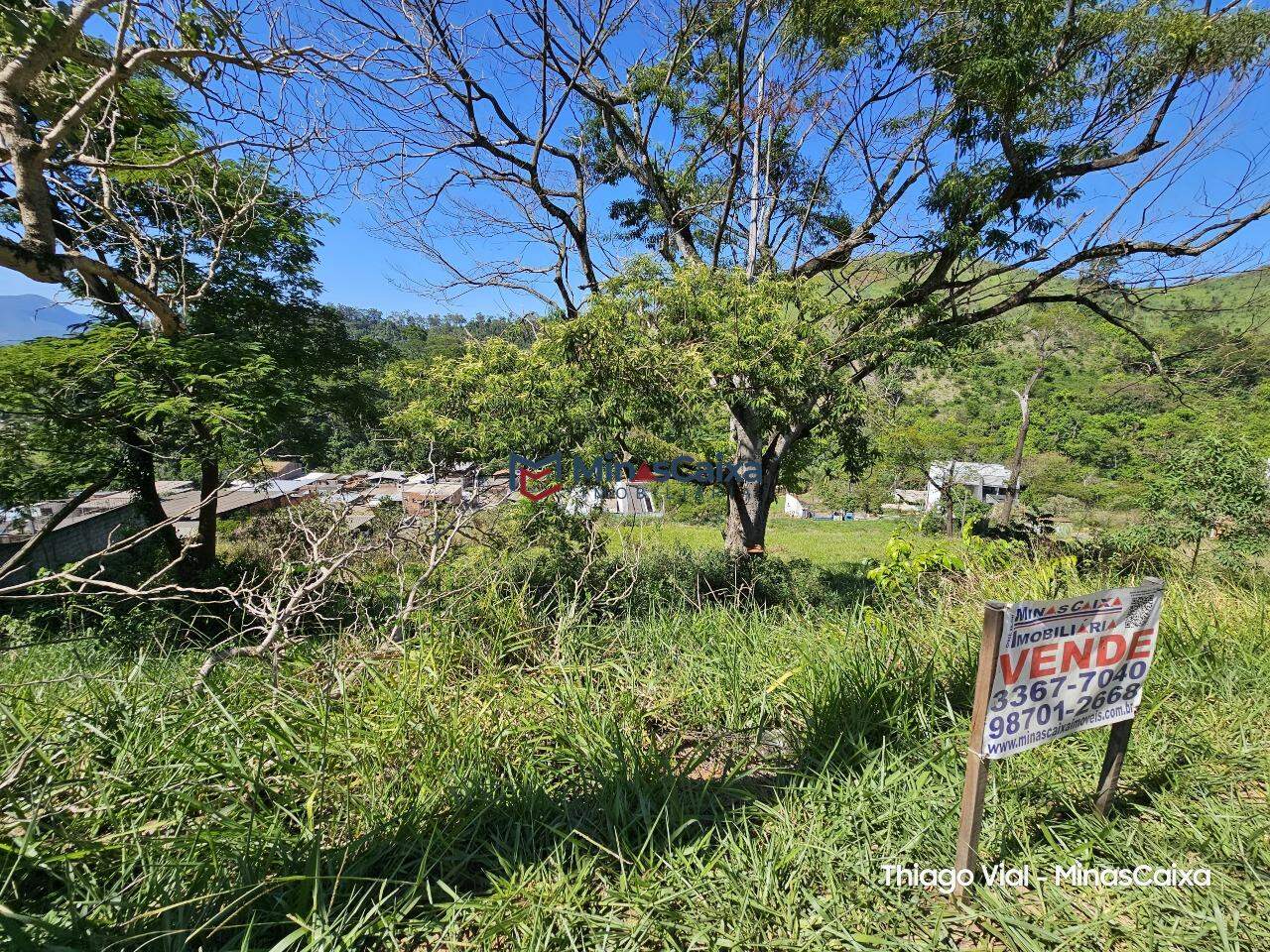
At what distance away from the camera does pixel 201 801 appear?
1.78m

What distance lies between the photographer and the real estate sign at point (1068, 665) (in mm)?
1665

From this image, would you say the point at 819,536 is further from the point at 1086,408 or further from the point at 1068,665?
the point at 1068,665

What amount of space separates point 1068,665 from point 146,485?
36.8 feet

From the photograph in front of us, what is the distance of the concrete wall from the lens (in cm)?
938

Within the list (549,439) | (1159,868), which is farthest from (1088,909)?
(549,439)

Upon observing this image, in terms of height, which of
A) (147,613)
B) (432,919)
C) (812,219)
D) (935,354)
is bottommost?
(147,613)

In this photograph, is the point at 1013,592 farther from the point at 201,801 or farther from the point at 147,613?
the point at 147,613

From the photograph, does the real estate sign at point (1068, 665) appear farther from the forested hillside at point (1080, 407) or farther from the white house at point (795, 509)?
the white house at point (795, 509)

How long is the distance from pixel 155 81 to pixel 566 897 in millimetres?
9749

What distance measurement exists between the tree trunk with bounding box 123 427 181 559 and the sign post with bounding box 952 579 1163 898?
7.85 metres

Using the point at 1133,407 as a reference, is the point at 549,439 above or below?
below

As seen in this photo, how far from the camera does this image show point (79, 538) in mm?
11961

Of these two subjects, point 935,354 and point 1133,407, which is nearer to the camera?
point 935,354

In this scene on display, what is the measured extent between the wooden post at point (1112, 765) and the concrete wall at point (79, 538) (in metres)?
12.0
